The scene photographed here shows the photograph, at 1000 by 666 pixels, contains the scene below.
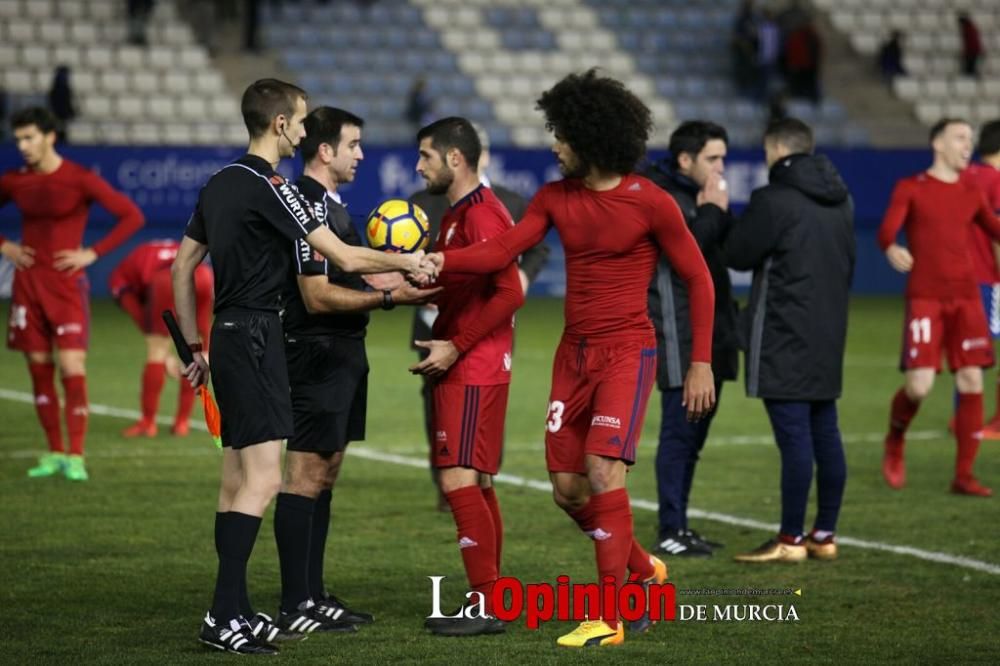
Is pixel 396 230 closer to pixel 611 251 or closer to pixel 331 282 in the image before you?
pixel 331 282

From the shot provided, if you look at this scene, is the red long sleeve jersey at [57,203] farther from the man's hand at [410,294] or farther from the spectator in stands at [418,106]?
the spectator in stands at [418,106]

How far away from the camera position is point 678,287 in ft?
28.9

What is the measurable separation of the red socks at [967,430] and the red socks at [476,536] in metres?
4.64

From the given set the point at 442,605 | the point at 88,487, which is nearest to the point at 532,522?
the point at 442,605

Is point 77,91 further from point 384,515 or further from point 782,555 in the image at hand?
point 782,555

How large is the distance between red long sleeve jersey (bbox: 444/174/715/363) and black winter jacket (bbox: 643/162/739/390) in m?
1.84

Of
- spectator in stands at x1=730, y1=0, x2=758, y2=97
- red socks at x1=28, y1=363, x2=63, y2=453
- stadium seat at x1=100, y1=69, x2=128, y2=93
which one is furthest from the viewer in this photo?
spectator in stands at x1=730, y1=0, x2=758, y2=97

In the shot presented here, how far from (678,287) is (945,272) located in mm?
2666

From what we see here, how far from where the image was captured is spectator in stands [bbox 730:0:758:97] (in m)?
31.4

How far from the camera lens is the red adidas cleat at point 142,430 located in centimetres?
1320

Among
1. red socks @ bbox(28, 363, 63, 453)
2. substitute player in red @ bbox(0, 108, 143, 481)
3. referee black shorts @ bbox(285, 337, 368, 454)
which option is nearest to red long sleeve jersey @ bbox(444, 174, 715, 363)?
referee black shorts @ bbox(285, 337, 368, 454)

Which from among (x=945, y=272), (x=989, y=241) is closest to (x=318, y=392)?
(x=945, y=272)

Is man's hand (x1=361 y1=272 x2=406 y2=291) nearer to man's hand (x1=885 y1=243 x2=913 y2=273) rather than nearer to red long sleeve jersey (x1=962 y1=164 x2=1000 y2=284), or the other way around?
man's hand (x1=885 y1=243 x2=913 y2=273)

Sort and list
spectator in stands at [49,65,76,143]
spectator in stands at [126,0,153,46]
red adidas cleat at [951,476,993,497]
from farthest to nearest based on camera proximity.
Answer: spectator in stands at [126,0,153,46], spectator in stands at [49,65,76,143], red adidas cleat at [951,476,993,497]
